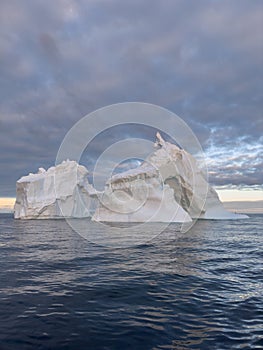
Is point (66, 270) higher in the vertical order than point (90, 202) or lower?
lower

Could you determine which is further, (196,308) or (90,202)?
(90,202)

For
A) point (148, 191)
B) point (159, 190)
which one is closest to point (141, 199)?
point (148, 191)

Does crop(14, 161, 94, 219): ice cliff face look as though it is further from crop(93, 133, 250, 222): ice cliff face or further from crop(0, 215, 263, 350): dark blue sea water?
crop(0, 215, 263, 350): dark blue sea water

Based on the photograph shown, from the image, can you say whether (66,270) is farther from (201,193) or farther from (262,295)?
(201,193)

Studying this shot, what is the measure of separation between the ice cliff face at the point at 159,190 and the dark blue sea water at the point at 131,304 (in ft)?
92.4

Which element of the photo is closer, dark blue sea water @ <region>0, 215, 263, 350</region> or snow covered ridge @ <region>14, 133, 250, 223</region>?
dark blue sea water @ <region>0, 215, 263, 350</region>

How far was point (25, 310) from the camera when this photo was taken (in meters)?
6.82

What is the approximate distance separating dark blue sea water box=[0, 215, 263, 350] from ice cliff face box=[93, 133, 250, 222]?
92.4ft

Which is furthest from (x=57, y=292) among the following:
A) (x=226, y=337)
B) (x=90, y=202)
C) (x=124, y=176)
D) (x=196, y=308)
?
(x=90, y=202)

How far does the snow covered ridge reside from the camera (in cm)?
4181

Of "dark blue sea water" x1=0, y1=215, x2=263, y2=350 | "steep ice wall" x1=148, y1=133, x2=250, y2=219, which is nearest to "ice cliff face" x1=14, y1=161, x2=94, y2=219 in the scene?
"steep ice wall" x1=148, y1=133, x2=250, y2=219

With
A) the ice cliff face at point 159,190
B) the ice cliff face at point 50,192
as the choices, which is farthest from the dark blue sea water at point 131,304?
the ice cliff face at point 50,192

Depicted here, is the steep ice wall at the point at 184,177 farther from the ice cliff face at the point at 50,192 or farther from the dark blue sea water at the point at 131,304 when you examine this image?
the dark blue sea water at the point at 131,304

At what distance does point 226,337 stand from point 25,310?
472 centimetres
